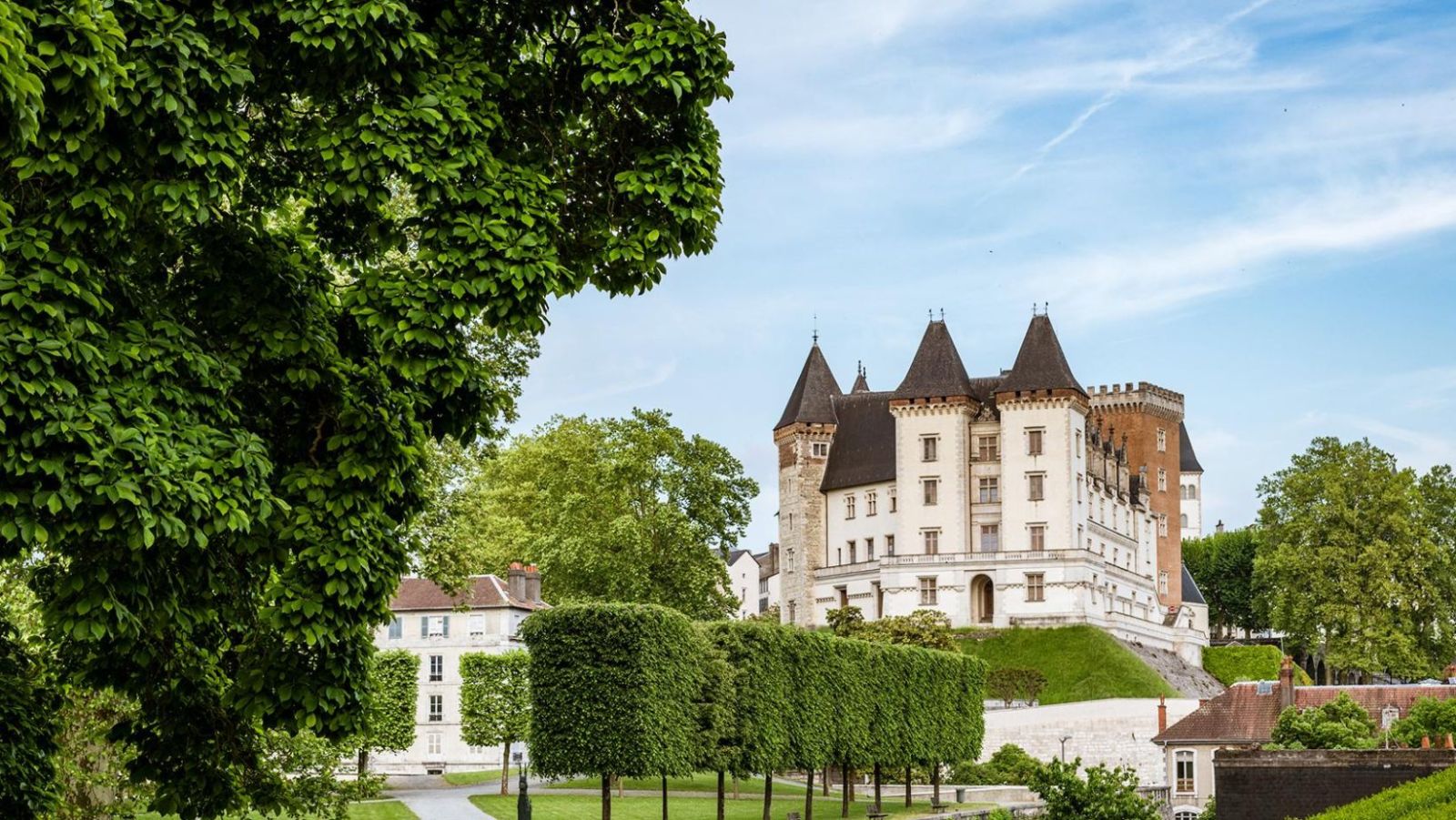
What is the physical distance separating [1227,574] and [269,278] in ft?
380

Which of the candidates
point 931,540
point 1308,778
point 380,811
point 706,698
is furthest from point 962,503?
point 1308,778

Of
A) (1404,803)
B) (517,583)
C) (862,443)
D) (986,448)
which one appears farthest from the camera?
(862,443)

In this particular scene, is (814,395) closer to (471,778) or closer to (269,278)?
(471,778)

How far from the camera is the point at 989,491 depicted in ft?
315

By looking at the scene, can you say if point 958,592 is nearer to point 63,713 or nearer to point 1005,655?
point 1005,655

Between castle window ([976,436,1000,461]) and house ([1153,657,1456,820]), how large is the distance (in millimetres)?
32126

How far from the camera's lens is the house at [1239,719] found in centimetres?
6291

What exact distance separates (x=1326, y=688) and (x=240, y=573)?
59.0 meters

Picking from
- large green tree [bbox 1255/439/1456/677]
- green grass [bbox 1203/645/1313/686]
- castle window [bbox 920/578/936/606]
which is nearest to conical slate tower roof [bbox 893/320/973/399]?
castle window [bbox 920/578/936/606]

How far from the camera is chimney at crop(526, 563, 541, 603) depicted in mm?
71875

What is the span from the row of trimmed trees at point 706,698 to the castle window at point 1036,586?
41333 mm

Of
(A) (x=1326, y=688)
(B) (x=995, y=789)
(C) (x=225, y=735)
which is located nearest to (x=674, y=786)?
(B) (x=995, y=789)

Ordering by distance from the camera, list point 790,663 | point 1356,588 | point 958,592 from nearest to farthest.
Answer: point 790,663 → point 1356,588 → point 958,592

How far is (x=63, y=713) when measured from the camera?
59.4 ft
